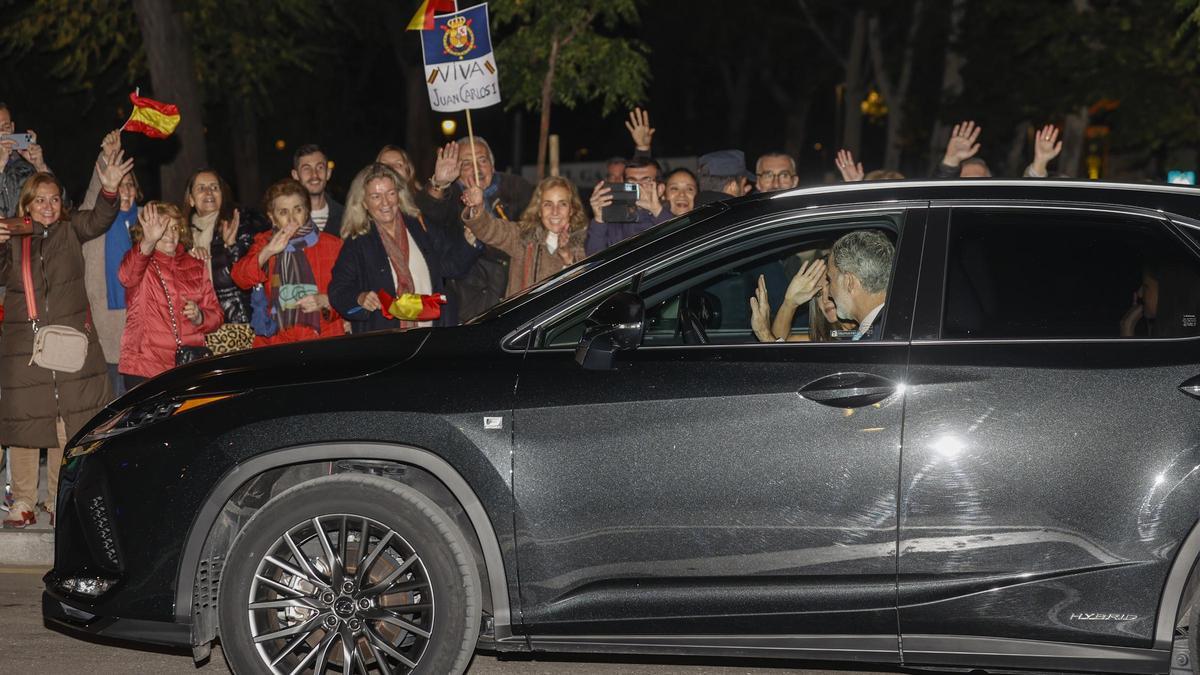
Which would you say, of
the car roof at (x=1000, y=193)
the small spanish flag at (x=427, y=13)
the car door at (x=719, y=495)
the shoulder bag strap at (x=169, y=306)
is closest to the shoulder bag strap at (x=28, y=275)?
the shoulder bag strap at (x=169, y=306)

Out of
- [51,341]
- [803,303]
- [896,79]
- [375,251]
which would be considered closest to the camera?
[803,303]

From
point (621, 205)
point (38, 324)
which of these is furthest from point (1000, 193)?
point (38, 324)

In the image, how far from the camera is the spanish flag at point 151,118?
8.48 meters

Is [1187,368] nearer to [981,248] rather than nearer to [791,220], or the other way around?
[981,248]

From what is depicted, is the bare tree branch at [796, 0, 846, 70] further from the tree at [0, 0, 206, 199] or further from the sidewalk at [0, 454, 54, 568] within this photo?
the sidewalk at [0, 454, 54, 568]

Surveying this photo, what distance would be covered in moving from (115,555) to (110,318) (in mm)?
4082

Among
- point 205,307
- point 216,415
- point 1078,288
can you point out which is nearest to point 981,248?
point 1078,288

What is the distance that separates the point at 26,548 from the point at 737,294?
4056 mm

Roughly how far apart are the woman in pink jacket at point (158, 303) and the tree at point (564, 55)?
27.6 ft

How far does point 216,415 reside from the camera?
14.9 feet

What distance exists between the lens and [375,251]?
297 inches

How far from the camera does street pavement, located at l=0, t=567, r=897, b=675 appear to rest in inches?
209

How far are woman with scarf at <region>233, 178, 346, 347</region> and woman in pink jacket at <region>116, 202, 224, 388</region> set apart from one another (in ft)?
1.21

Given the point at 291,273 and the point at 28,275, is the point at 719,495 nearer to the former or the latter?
the point at 291,273
